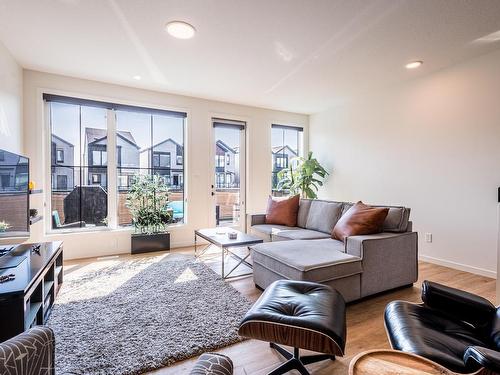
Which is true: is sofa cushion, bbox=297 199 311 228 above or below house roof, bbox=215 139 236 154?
below

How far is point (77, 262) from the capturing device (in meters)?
3.59

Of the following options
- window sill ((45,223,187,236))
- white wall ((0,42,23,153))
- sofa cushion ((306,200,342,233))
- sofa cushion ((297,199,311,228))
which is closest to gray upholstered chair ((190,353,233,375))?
sofa cushion ((306,200,342,233))

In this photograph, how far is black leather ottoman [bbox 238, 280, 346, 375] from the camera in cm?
128

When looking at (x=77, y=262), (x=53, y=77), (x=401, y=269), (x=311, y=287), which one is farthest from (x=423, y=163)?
(x=53, y=77)

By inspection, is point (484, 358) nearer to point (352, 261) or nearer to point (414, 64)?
point (352, 261)

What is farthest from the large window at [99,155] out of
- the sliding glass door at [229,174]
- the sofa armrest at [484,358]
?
the sofa armrest at [484,358]

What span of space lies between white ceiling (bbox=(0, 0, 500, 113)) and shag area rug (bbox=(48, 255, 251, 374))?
253 cm

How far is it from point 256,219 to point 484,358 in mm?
3243

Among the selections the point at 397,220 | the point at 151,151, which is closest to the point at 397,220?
the point at 397,220

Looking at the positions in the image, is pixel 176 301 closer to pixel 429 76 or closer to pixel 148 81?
pixel 148 81

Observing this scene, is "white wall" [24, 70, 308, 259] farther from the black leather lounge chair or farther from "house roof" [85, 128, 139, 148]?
the black leather lounge chair

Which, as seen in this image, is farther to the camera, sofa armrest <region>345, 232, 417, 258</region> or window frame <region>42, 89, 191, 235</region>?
window frame <region>42, 89, 191, 235</region>

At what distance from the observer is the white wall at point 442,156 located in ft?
10.1

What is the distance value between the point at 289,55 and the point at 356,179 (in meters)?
2.59
